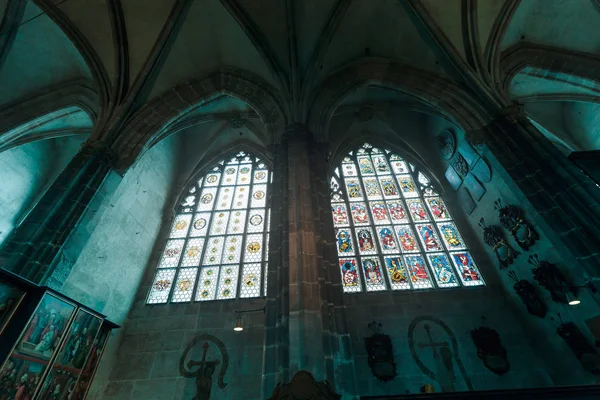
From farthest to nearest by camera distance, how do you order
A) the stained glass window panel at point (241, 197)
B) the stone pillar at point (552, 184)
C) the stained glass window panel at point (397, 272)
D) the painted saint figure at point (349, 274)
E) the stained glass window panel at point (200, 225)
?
the stained glass window panel at point (241, 197), the stained glass window panel at point (200, 225), the painted saint figure at point (349, 274), the stained glass window panel at point (397, 272), the stone pillar at point (552, 184)

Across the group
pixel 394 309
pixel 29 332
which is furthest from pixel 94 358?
pixel 394 309

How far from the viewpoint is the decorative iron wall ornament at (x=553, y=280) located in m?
5.52

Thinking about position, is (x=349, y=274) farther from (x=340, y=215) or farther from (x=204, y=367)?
(x=204, y=367)

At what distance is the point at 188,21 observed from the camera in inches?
311

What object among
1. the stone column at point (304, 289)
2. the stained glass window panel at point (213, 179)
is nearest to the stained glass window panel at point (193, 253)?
the stained glass window panel at point (213, 179)

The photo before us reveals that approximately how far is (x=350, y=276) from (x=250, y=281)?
267cm

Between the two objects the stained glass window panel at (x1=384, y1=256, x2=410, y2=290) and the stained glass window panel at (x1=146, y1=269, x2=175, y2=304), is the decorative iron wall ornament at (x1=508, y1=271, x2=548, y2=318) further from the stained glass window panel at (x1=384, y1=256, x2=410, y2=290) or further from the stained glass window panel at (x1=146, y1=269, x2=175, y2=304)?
the stained glass window panel at (x1=146, y1=269, x2=175, y2=304)

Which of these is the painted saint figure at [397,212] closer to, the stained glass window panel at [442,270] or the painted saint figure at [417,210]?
the painted saint figure at [417,210]

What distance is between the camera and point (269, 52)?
26.6ft

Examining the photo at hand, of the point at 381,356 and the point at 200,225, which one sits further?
the point at 200,225

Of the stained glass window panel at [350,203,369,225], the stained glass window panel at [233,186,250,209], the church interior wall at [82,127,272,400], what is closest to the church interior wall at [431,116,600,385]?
the stained glass window panel at [350,203,369,225]

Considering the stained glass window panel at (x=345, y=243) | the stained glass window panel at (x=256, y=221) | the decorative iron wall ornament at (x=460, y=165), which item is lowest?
the stained glass window panel at (x=345, y=243)

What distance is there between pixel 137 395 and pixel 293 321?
4.59m

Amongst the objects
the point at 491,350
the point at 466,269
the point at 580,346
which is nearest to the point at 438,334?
the point at 491,350
